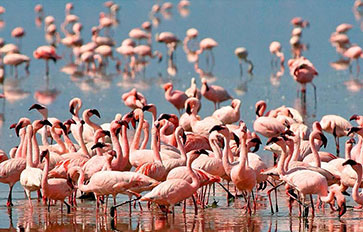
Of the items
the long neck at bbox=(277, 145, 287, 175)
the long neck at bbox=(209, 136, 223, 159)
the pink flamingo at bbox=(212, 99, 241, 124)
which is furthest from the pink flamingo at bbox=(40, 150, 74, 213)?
the pink flamingo at bbox=(212, 99, 241, 124)

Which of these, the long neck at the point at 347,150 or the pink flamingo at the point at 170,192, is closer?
the pink flamingo at the point at 170,192

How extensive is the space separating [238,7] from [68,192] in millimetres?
42476

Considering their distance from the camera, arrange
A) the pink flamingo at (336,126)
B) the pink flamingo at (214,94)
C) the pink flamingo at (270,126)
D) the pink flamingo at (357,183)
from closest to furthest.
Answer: the pink flamingo at (357,183) < the pink flamingo at (270,126) < the pink flamingo at (336,126) < the pink flamingo at (214,94)

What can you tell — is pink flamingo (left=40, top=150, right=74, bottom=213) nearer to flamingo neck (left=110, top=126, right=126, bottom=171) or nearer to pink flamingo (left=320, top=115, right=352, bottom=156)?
flamingo neck (left=110, top=126, right=126, bottom=171)

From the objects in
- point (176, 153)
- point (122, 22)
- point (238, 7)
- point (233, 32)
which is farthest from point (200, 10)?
point (176, 153)

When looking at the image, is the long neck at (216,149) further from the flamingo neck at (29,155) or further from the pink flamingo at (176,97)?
the pink flamingo at (176,97)

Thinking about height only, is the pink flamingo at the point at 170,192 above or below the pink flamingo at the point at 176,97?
below

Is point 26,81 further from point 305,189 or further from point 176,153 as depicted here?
point 305,189

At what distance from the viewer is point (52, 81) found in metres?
24.6

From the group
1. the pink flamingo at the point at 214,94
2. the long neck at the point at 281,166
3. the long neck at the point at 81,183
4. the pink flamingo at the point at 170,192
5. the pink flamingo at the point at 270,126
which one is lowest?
the pink flamingo at the point at 170,192

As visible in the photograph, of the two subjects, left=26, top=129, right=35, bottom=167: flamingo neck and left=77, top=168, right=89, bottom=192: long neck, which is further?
left=26, top=129, right=35, bottom=167: flamingo neck

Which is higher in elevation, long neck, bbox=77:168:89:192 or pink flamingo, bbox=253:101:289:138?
pink flamingo, bbox=253:101:289:138

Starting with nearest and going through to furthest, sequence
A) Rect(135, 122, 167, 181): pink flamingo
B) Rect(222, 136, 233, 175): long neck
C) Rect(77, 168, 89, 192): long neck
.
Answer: Rect(77, 168, 89, 192): long neck
Rect(135, 122, 167, 181): pink flamingo
Rect(222, 136, 233, 175): long neck

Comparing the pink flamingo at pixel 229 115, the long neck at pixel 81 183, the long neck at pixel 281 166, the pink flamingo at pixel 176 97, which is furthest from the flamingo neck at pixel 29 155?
the pink flamingo at pixel 176 97
